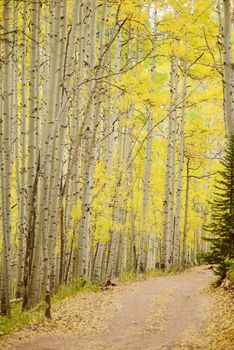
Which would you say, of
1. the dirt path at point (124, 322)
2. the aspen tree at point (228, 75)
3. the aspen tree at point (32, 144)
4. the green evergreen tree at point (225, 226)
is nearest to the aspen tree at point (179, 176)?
the dirt path at point (124, 322)

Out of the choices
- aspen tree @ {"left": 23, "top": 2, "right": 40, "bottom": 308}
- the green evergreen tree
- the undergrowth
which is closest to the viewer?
the undergrowth

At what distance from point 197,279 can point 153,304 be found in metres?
4.76

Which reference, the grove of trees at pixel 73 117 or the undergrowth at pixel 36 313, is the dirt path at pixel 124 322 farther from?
the grove of trees at pixel 73 117

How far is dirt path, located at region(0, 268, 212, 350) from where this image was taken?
664 centimetres

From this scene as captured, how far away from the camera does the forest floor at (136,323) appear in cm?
649

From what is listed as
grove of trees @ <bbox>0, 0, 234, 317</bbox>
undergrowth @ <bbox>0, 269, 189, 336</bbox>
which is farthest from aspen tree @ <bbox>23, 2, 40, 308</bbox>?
undergrowth @ <bbox>0, 269, 189, 336</bbox>

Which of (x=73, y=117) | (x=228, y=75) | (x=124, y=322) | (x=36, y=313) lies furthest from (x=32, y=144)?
(x=73, y=117)

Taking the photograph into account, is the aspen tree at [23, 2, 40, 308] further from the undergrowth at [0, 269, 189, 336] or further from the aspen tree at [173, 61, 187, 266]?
the aspen tree at [173, 61, 187, 266]

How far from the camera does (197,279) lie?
Answer: 46.6 ft

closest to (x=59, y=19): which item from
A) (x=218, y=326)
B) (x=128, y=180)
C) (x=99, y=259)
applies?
(x=218, y=326)

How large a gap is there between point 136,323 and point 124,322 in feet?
0.83

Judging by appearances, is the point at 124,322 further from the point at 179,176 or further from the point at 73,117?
the point at 179,176

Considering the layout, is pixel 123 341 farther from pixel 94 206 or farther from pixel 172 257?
pixel 172 257

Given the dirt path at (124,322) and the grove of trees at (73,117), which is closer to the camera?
the dirt path at (124,322)
